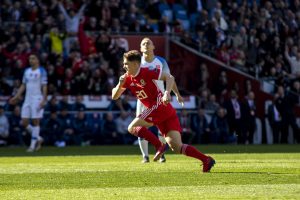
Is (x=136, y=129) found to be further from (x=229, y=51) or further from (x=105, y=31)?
(x=229, y=51)

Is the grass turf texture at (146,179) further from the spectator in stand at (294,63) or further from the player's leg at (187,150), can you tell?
the spectator in stand at (294,63)

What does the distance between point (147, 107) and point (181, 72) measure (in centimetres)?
1833

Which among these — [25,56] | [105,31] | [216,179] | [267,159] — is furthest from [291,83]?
[216,179]

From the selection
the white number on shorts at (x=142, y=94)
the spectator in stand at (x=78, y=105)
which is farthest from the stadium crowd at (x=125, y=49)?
the white number on shorts at (x=142, y=94)

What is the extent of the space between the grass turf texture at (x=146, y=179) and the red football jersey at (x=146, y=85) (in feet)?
3.80

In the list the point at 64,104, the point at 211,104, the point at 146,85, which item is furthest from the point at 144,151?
the point at 211,104

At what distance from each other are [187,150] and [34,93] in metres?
10.2

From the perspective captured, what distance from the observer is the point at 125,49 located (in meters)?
32.9

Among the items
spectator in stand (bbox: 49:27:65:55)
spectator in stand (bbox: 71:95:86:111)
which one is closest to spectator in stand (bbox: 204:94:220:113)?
spectator in stand (bbox: 71:95:86:111)

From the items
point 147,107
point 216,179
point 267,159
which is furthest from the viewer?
point 267,159

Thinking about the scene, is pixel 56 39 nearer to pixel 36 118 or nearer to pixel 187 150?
pixel 36 118

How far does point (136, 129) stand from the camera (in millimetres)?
16375

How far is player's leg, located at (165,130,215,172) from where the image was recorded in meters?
15.3

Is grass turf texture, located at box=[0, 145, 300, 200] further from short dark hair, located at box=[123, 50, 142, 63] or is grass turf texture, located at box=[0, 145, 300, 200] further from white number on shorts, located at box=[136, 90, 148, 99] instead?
short dark hair, located at box=[123, 50, 142, 63]
